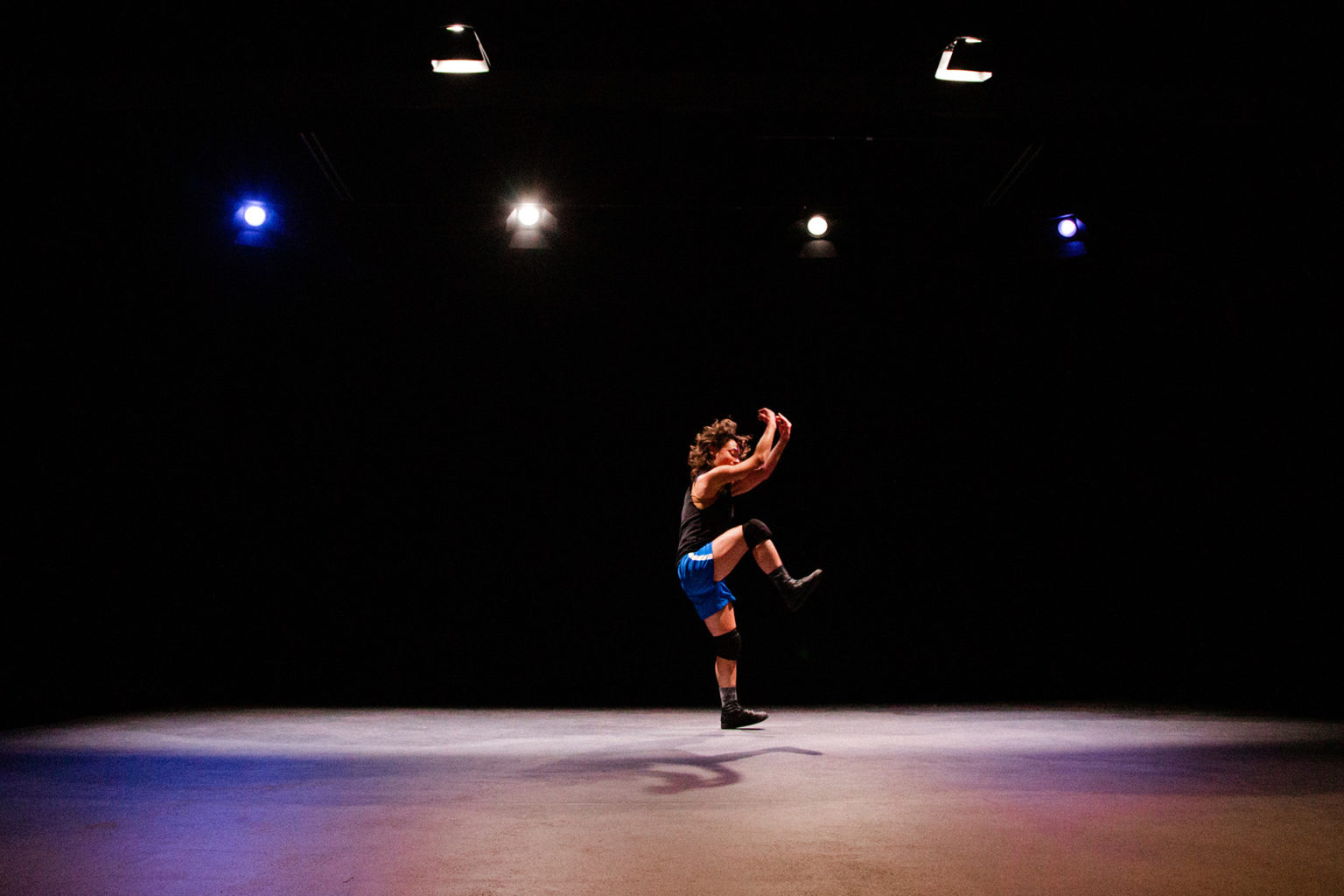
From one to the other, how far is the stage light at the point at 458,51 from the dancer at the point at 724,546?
2114 mm

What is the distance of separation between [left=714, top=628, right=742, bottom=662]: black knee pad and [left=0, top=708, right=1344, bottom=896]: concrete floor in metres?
0.41

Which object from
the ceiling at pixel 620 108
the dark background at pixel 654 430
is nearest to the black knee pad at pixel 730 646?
the dark background at pixel 654 430

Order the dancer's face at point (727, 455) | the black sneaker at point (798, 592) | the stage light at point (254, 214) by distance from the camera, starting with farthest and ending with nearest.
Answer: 1. the stage light at point (254, 214)
2. the dancer's face at point (727, 455)
3. the black sneaker at point (798, 592)

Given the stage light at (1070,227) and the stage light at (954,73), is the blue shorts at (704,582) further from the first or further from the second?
the stage light at (1070,227)

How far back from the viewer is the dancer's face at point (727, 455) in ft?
15.4

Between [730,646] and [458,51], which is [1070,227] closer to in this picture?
[730,646]

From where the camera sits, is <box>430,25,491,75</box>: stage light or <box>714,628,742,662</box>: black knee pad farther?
<box>714,628,742,662</box>: black knee pad

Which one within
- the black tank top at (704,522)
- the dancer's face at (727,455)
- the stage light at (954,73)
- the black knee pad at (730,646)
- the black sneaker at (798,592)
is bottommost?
the black knee pad at (730,646)

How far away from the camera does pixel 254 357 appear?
20.1 ft

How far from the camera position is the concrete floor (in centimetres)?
196

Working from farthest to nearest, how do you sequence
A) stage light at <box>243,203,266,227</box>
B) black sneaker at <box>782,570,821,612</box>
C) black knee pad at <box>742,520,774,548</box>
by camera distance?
stage light at <box>243,203,266,227</box>
black knee pad at <box>742,520,774,548</box>
black sneaker at <box>782,570,821,612</box>

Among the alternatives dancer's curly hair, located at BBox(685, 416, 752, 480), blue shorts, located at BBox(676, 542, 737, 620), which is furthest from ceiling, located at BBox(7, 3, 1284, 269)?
blue shorts, located at BBox(676, 542, 737, 620)

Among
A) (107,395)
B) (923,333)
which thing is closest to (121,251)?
(107,395)

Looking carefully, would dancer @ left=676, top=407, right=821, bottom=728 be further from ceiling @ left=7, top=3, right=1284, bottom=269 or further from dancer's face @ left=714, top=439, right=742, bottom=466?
ceiling @ left=7, top=3, right=1284, bottom=269
